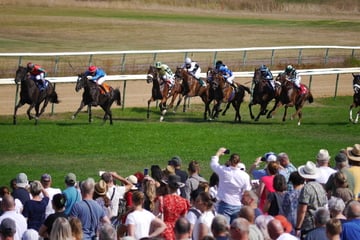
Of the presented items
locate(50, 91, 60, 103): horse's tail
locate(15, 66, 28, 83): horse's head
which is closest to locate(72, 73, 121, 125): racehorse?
locate(50, 91, 60, 103): horse's tail

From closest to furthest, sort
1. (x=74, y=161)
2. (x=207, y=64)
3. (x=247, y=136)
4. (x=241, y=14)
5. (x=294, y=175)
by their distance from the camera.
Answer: (x=294, y=175), (x=74, y=161), (x=247, y=136), (x=207, y=64), (x=241, y=14)

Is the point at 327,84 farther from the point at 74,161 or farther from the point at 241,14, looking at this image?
the point at 241,14

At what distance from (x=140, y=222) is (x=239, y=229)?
165 centimetres

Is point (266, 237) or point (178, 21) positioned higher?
point (178, 21)

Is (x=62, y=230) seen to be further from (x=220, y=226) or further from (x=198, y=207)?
(x=198, y=207)

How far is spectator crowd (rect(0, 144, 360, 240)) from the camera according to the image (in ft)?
29.3

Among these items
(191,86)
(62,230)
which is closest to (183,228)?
(62,230)

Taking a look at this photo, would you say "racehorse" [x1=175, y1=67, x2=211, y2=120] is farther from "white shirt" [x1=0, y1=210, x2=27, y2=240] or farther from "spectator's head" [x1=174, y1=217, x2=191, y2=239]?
"spectator's head" [x1=174, y1=217, x2=191, y2=239]

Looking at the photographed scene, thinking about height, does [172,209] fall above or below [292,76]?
below

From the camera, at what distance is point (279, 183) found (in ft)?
35.0

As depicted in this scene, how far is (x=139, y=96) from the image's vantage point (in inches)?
1162

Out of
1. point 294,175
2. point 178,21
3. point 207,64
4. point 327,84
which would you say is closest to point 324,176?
point 294,175

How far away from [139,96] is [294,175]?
18884 mm

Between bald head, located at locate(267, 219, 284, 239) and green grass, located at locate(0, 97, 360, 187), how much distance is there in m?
8.63
